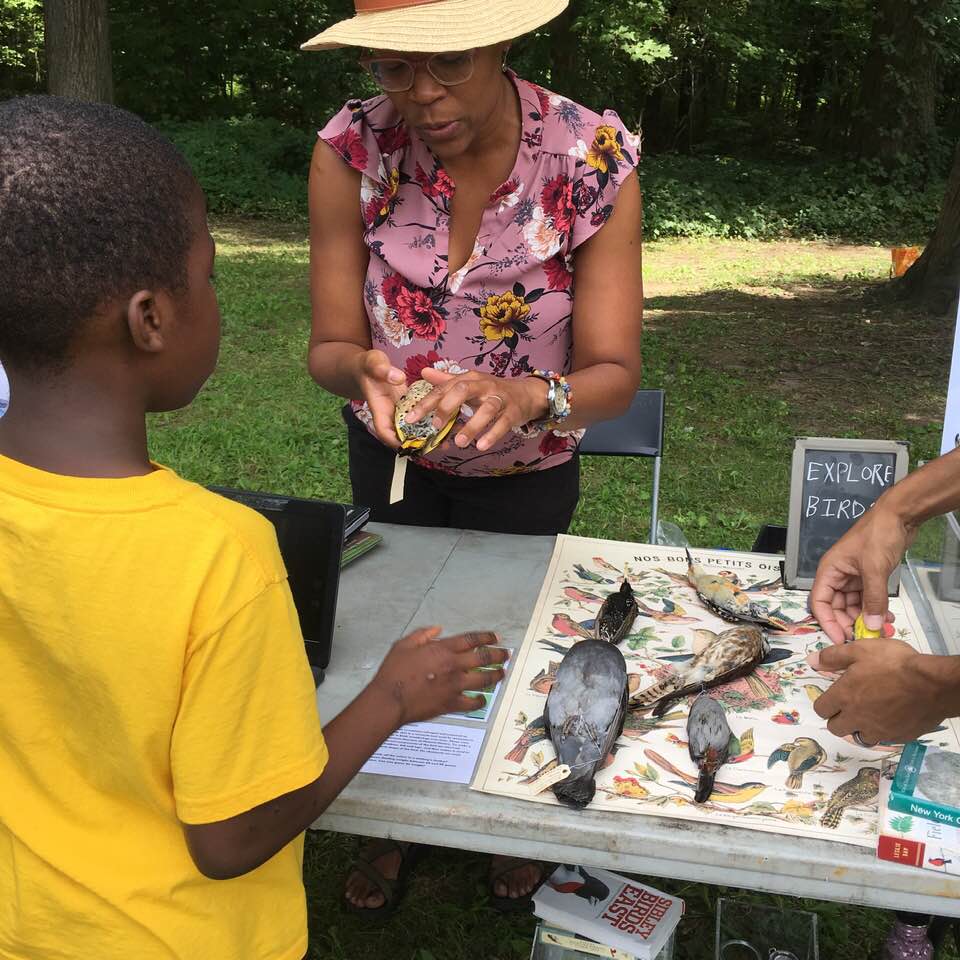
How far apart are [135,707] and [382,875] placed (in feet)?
4.92

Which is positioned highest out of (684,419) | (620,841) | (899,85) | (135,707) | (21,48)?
(21,48)

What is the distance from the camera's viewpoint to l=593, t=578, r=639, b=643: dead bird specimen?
184 cm

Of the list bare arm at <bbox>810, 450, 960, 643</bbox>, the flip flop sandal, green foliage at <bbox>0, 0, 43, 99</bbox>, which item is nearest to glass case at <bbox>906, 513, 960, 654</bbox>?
bare arm at <bbox>810, 450, 960, 643</bbox>

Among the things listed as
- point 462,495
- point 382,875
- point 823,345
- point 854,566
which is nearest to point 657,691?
point 854,566

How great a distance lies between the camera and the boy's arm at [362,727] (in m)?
1.11

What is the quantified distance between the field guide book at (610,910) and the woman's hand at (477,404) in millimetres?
849

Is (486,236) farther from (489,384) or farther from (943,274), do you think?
(943,274)

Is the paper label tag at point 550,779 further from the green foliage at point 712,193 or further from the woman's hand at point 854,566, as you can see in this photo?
the green foliage at point 712,193

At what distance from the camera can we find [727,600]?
1941 mm

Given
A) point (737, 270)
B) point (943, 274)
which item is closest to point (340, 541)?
point (943, 274)

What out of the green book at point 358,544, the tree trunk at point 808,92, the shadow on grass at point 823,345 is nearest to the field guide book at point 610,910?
the green book at point 358,544

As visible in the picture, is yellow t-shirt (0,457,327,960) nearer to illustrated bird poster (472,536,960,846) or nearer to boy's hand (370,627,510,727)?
boy's hand (370,627,510,727)

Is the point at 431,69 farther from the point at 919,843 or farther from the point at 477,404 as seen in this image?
the point at 919,843

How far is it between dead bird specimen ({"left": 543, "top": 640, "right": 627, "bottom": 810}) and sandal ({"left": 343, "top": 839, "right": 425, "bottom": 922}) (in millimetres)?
969
